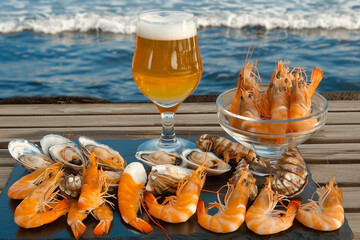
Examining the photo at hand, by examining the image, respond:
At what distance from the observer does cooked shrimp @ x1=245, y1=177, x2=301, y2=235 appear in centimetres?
113

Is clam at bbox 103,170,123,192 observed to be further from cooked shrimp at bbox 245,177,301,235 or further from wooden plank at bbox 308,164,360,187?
wooden plank at bbox 308,164,360,187

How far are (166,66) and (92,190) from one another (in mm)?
478

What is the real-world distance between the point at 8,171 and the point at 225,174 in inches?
30.7

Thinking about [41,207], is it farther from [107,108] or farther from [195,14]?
[195,14]

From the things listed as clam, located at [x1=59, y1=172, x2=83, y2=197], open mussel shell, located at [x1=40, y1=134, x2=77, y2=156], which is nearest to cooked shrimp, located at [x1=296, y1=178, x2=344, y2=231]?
clam, located at [x1=59, y1=172, x2=83, y2=197]

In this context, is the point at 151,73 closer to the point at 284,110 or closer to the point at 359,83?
the point at 284,110

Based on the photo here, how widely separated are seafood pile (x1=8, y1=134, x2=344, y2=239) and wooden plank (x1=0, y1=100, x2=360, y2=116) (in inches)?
27.2

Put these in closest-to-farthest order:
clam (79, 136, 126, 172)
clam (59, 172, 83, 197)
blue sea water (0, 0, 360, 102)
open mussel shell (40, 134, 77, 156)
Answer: clam (59, 172, 83, 197)
clam (79, 136, 126, 172)
open mussel shell (40, 134, 77, 156)
blue sea water (0, 0, 360, 102)

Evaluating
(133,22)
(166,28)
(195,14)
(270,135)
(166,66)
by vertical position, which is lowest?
(133,22)

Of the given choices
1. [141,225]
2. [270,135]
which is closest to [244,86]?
[270,135]

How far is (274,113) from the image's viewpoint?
4.53 feet

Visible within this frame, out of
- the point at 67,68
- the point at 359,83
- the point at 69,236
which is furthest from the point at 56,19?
the point at 69,236

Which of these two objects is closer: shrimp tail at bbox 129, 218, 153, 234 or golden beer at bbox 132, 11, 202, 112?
shrimp tail at bbox 129, 218, 153, 234

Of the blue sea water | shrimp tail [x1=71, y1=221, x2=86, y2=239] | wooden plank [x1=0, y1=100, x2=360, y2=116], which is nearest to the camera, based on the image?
shrimp tail [x1=71, y1=221, x2=86, y2=239]
